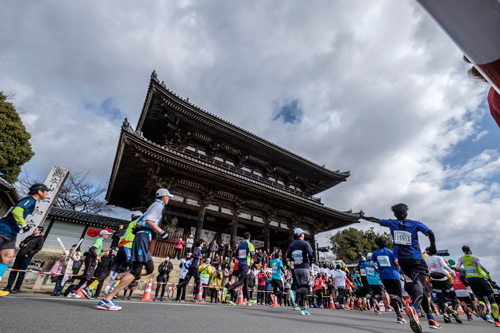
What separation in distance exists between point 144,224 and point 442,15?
3807 millimetres

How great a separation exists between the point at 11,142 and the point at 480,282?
73.8 ft

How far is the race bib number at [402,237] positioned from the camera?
3744 millimetres

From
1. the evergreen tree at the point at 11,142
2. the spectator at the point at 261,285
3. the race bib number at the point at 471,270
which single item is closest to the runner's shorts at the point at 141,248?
the spectator at the point at 261,285

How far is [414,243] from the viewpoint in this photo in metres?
3.76

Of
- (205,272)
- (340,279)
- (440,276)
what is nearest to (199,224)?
(205,272)

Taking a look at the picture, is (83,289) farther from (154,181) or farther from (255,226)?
(255,226)

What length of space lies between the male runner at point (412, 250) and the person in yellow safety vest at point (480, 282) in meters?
2.94

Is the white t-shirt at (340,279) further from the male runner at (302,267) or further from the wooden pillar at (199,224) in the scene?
the wooden pillar at (199,224)

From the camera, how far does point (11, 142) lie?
15.0 meters

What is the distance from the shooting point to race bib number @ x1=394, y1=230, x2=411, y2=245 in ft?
12.3

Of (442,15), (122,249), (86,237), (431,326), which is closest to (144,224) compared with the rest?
(122,249)

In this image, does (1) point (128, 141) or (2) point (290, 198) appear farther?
(2) point (290, 198)

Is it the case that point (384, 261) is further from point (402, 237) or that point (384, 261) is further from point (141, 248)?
point (141, 248)

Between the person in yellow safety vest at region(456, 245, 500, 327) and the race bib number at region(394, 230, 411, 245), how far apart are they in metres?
3.63
